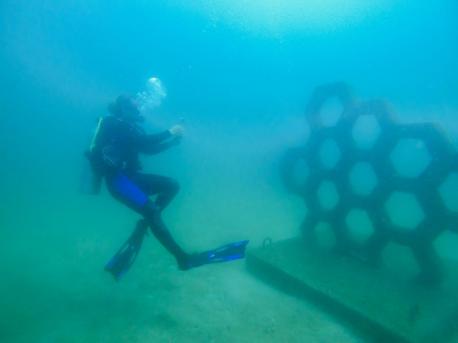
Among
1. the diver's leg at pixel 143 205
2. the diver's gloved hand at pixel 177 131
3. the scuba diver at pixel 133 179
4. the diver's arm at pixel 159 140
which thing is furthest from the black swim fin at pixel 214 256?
the diver's gloved hand at pixel 177 131

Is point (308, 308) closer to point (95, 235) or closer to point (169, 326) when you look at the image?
point (169, 326)

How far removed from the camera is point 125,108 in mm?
5031

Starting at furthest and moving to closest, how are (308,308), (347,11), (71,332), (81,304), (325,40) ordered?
(325,40) < (347,11) < (81,304) < (308,308) < (71,332)

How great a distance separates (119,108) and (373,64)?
11906 cm

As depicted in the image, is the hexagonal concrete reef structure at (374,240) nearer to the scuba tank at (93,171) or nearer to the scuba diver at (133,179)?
the scuba diver at (133,179)

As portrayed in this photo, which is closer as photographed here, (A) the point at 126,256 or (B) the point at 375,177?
(A) the point at 126,256

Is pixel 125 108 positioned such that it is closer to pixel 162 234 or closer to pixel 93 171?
pixel 93 171

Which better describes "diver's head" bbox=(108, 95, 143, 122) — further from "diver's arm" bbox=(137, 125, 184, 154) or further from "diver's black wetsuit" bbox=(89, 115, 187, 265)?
"diver's arm" bbox=(137, 125, 184, 154)

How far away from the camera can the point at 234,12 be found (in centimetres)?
8362

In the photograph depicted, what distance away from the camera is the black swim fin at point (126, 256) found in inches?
185

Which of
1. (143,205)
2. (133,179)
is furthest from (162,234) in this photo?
(133,179)

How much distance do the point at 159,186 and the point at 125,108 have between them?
1276mm

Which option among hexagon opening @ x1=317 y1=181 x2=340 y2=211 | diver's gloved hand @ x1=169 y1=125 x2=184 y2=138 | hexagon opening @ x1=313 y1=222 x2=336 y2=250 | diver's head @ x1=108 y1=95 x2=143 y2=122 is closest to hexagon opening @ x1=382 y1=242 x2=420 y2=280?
hexagon opening @ x1=313 y1=222 x2=336 y2=250

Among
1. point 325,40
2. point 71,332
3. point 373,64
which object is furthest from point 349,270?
point 373,64
